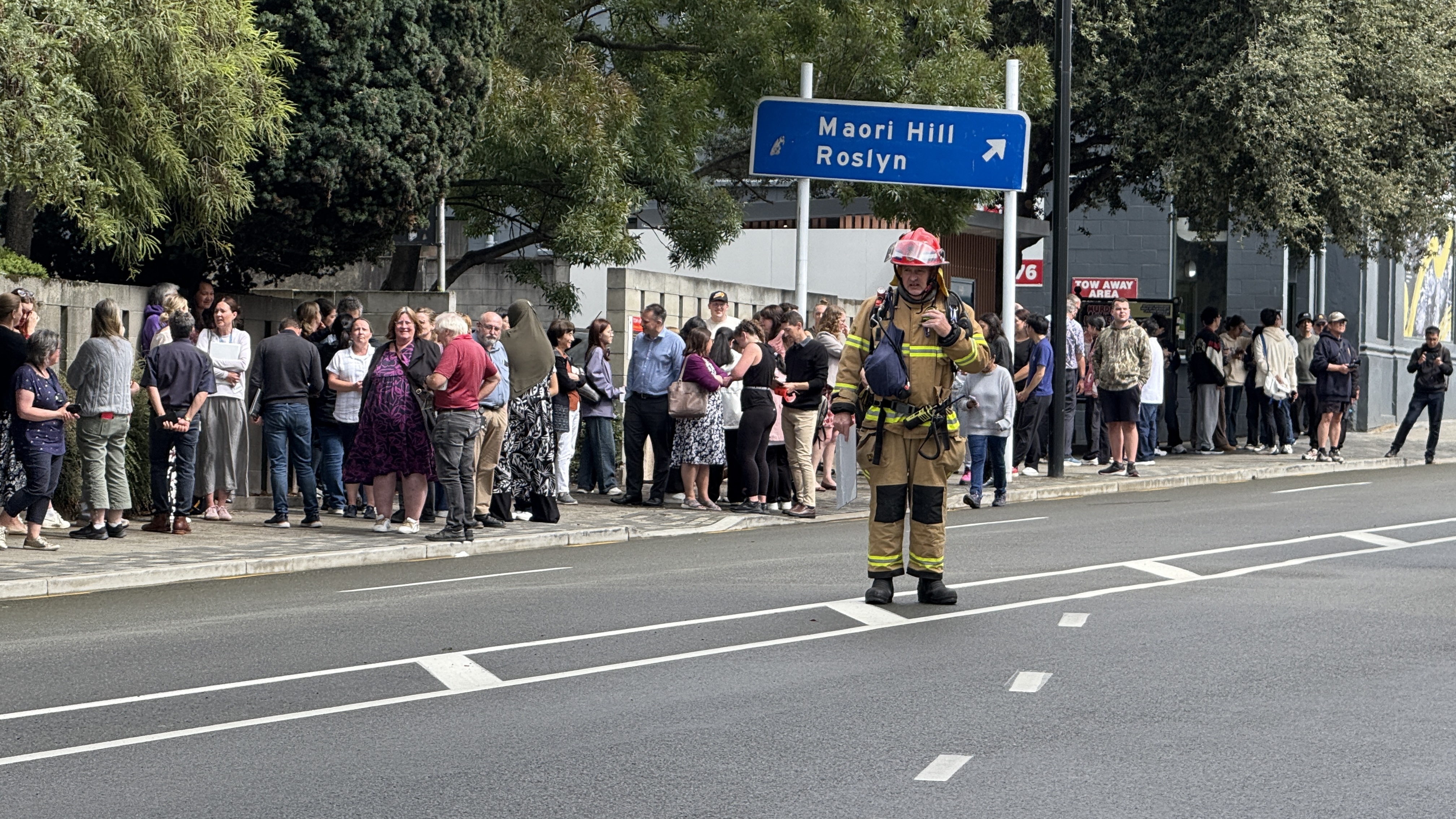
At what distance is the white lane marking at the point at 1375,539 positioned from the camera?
1281 centimetres

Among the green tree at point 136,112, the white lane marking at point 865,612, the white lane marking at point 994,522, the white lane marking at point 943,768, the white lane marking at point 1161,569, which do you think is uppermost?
the green tree at point 136,112

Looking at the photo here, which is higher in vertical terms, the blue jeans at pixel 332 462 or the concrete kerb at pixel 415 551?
the blue jeans at pixel 332 462

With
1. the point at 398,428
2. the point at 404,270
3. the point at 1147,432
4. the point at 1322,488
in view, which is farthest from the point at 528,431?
the point at 404,270

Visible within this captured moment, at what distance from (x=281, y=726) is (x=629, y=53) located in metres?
17.6

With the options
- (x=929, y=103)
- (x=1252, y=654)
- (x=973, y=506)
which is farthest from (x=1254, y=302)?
(x=1252, y=654)

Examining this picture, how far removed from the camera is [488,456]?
14383mm

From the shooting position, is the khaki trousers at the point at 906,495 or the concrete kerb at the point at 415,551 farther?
the concrete kerb at the point at 415,551

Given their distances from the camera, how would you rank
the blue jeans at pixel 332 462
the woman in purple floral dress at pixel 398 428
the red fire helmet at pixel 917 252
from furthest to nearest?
the blue jeans at pixel 332 462 < the woman in purple floral dress at pixel 398 428 < the red fire helmet at pixel 917 252

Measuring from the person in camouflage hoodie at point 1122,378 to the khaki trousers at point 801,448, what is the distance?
17.0ft

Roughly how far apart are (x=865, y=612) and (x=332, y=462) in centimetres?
707

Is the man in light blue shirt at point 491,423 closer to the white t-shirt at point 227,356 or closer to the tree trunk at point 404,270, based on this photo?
the white t-shirt at point 227,356

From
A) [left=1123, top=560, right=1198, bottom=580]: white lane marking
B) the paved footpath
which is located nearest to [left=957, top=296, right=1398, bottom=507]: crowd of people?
the paved footpath

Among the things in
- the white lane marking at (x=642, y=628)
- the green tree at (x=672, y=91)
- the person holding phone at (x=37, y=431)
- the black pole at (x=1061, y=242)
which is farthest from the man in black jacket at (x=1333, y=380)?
the person holding phone at (x=37, y=431)

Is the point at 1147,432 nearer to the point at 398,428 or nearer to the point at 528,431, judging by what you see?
the point at 528,431
